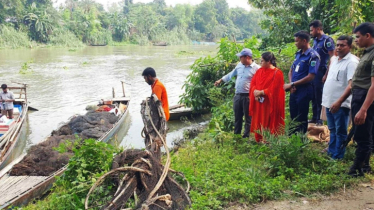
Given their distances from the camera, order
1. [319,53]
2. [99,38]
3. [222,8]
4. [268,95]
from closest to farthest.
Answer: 1. [268,95]
2. [319,53]
3. [99,38]
4. [222,8]

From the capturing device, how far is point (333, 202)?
331 cm

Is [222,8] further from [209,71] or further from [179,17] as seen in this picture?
[209,71]

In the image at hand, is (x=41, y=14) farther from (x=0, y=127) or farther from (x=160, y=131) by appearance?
(x=160, y=131)

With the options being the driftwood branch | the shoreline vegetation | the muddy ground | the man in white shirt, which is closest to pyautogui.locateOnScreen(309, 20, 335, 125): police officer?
the shoreline vegetation

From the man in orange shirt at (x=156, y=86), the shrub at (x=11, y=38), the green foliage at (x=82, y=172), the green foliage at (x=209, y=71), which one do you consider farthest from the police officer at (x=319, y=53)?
the shrub at (x=11, y=38)

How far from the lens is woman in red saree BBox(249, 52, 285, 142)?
15.6 ft

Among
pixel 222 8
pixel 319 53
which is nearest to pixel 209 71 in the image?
pixel 319 53

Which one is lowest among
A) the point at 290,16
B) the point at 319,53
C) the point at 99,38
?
the point at 319,53

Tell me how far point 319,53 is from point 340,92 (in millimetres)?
1762

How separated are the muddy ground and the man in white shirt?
779 millimetres

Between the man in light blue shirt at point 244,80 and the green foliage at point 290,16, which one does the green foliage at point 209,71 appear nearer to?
the green foliage at point 290,16

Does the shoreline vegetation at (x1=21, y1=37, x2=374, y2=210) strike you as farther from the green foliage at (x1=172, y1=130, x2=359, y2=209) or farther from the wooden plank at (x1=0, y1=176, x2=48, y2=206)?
the wooden plank at (x1=0, y1=176, x2=48, y2=206)

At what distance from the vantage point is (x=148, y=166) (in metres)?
3.38

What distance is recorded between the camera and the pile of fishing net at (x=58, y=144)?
602 centimetres
